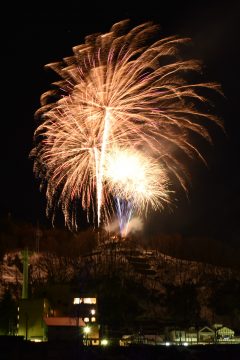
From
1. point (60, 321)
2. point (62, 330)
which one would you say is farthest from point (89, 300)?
point (62, 330)

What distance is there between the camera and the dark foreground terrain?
3070 centimetres

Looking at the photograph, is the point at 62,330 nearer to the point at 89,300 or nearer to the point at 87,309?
the point at 87,309

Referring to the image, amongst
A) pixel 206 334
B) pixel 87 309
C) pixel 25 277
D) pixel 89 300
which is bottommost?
pixel 206 334

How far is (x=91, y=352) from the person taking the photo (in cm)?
3164

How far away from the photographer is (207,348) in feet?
117

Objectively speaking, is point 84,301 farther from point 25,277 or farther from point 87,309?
point 25,277

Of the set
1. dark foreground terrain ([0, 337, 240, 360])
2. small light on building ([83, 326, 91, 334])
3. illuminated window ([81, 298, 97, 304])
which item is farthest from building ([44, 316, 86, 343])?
illuminated window ([81, 298, 97, 304])

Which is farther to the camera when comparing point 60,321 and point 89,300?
point 89,300

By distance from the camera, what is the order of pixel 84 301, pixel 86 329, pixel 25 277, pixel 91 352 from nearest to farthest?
pixel 91 352, pixel 86 329, pixel 25 277, pixel 84 301

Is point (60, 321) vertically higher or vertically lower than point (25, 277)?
lower

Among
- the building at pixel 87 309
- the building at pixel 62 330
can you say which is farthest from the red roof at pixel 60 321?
the building at pixel 87 309

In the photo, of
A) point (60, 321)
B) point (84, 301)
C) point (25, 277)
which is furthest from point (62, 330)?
point (84, 301)

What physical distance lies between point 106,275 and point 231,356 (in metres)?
54.4

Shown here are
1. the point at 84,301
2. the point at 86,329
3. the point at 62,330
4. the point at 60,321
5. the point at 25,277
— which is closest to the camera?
the point at 62,330
